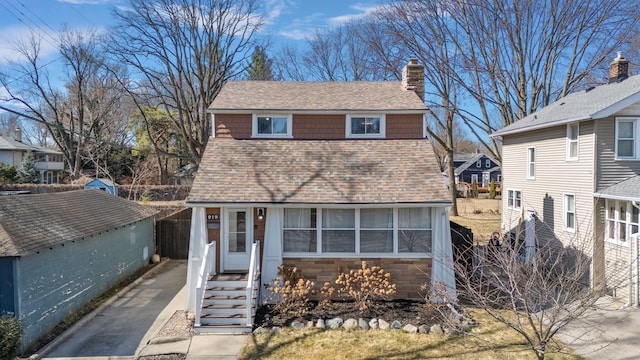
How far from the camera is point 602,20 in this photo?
21.5 m

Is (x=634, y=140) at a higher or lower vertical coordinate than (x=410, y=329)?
higher

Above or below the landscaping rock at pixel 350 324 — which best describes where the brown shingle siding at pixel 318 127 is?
above

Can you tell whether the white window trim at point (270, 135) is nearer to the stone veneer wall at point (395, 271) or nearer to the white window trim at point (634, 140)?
the stone veneer wall at point (395, 271)

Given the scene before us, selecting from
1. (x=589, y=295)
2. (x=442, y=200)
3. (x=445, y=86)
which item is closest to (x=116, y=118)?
(x=445, y=86)

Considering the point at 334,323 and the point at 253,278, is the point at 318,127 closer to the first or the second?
the point at 253,278

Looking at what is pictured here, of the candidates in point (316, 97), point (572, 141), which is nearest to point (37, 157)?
point (316, 97)

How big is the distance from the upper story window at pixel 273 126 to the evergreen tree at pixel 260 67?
23.4 m

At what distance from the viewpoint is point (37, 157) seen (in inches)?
1796

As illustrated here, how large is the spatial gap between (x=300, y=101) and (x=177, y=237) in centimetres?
912

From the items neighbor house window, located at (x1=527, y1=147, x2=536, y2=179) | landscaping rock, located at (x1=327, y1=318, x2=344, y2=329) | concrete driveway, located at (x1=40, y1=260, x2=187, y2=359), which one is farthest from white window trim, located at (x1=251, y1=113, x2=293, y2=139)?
neighbor house window, located at (x1=527, y1=147, x2=536, y2=179)

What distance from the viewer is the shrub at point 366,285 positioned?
10328mm

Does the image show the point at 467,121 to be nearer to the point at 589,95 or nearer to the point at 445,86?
the point at 445,86

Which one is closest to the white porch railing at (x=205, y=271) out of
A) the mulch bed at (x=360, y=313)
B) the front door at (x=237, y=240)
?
the front door at (x=237, y=240)

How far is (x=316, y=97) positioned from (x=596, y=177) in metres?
9.73
